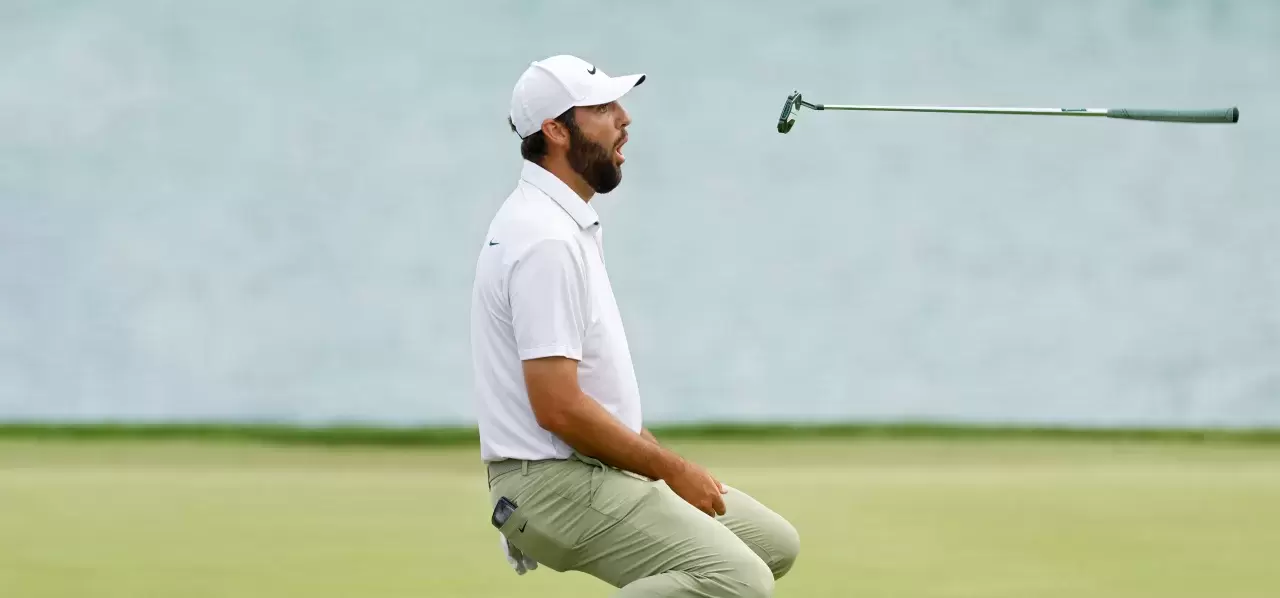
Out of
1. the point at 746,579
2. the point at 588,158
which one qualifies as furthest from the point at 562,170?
the point at 746,579

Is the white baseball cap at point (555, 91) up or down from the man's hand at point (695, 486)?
up

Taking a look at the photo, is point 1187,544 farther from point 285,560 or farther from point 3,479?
point 3,479

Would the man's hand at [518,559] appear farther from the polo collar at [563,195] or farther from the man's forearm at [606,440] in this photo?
the polo collar at [563,195]

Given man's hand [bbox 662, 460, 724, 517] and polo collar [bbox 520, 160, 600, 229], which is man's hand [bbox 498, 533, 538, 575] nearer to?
man's hand [bbox 662, 460, 724, 517]

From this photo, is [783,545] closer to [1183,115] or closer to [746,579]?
[746,579]

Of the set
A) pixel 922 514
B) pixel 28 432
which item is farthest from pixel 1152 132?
pixel 28 432

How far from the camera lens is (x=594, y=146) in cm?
278

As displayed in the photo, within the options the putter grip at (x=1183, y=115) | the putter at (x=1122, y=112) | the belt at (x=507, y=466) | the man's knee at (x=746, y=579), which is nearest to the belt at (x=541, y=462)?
the belt at (x=507, y=466)

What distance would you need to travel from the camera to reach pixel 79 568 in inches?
174

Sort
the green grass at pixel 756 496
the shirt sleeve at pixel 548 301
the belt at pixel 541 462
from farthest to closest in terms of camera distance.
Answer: the green grass at pixel 756 496, the belt at pixel 541 462, the shirt sleeve at pixel 548 301

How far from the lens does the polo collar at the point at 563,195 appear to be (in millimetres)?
2711

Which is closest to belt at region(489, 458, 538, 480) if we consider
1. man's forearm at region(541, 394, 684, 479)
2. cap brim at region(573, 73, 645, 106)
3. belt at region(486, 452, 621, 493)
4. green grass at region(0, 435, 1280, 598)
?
belt at region(486, 452, 621, 493)

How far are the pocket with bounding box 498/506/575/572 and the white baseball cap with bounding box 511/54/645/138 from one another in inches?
28.5

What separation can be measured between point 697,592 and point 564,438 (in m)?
0.35
